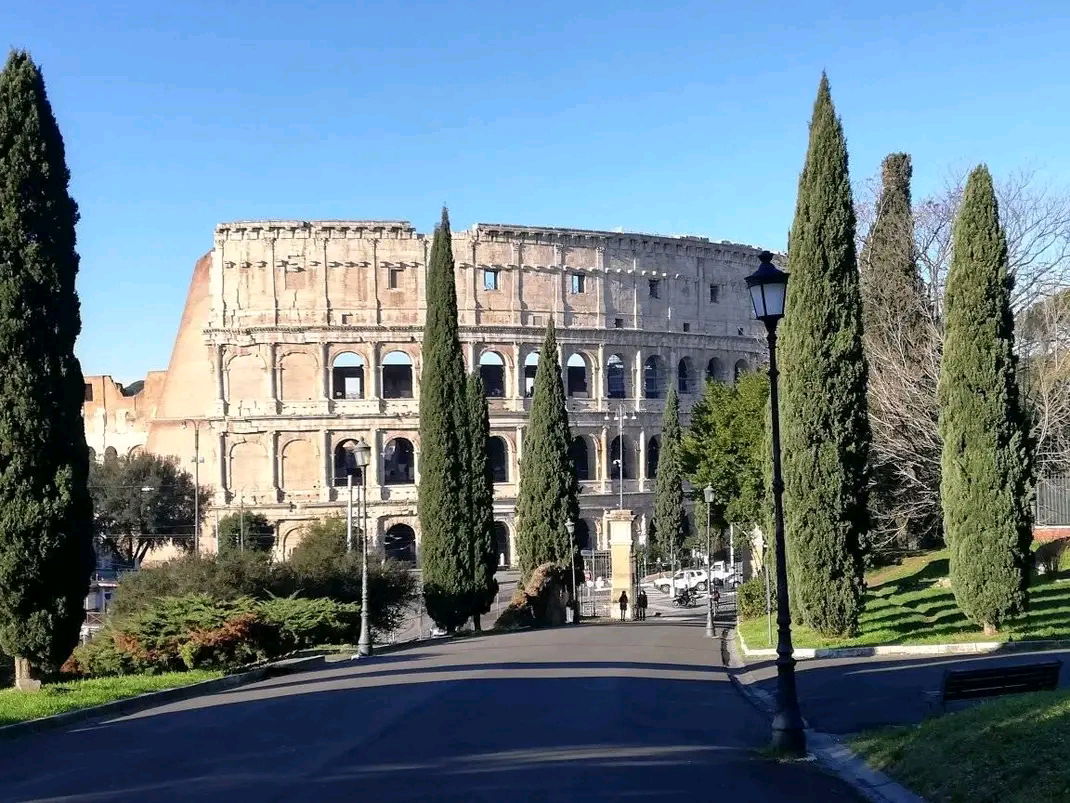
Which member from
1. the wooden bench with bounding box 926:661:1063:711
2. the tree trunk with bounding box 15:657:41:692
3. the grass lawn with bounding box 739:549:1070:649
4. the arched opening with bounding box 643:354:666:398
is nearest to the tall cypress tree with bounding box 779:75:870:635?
the grass lawn with bounding box 739:549:1070:649

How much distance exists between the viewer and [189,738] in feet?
35.2

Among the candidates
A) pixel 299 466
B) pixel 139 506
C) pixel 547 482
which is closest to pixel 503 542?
pixel 299 466

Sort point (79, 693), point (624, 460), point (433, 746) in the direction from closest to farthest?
point (433, 746), point (79, 693), point (624, 460)

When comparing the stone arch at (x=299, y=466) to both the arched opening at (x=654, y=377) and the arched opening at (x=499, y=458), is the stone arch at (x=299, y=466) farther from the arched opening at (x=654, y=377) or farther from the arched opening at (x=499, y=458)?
the arched opening at (x=654, y=377)

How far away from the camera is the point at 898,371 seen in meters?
33.0

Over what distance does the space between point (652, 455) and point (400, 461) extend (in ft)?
46.4

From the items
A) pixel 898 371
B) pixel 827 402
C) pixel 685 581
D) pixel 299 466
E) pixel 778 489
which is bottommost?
pixel 685 581

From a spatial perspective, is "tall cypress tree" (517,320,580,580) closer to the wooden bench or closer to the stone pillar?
the stone pillar

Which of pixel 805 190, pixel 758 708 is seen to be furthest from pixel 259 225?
pixel 758 708

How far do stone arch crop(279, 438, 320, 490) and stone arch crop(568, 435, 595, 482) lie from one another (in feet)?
45.4

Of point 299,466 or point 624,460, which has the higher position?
point 299,466

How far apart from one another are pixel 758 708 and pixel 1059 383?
21338 mm

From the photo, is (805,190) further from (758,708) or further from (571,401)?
(571,401)

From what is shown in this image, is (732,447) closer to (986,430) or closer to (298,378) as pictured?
(986,430)
